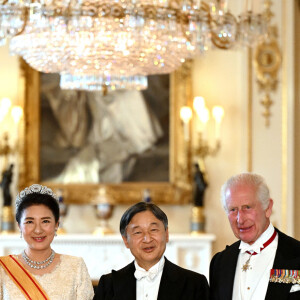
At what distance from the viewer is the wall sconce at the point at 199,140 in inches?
328

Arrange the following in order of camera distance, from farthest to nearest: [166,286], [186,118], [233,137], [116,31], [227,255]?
[233,137], [186,118], [116,31], [227,255], [166,286]

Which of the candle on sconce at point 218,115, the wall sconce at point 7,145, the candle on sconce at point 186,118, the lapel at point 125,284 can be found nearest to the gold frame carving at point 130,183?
the candle on sconce at point 186,118

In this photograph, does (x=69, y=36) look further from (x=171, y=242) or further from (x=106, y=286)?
(x=171, y=242)

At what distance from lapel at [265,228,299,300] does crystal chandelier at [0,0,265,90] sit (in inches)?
94.8

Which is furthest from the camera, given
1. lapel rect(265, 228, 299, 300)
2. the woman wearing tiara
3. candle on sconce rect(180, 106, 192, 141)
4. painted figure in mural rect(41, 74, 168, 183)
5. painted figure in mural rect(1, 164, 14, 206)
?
painted figure in mural rect(41, 74, 168, 183)

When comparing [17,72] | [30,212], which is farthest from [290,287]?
[17,72]

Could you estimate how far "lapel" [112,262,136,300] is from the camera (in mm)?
3621

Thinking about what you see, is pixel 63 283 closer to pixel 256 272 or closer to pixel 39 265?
pixel 39 265

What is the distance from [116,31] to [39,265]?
2.39 meters

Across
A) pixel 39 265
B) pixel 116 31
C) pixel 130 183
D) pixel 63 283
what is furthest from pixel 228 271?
pixel 130 183

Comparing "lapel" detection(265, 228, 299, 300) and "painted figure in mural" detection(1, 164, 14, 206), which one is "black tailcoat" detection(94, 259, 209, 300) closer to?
"lapel" detection(265, 228, 299, 300)

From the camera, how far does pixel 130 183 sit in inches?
340

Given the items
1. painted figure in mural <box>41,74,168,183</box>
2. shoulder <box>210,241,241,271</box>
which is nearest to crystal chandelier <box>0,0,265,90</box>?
shoulder <box>210,241,241,271</box>

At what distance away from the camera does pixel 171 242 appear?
27.0 ft
